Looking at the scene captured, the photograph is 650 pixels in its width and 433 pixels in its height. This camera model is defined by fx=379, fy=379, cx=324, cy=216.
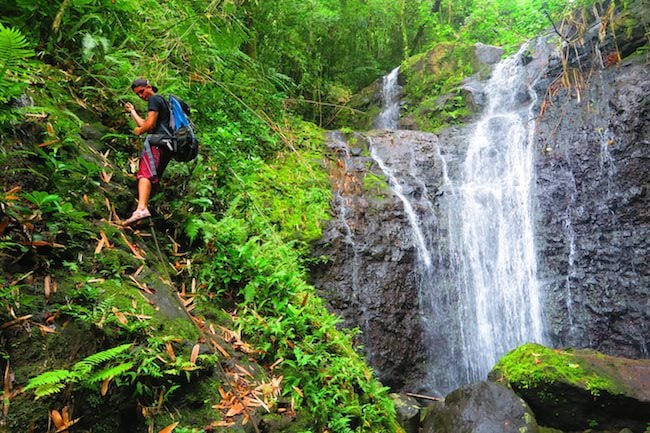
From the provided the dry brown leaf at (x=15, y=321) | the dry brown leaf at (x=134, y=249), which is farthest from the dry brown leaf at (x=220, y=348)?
the dry brown leaf at (x=15, y=321)

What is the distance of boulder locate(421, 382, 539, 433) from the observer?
4816 millimetres

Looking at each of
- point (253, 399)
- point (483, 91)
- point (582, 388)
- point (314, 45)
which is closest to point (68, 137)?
point (253, 399)

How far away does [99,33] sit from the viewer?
3941 millimetres

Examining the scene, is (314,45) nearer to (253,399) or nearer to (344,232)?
(344,232)

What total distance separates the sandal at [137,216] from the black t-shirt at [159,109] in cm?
80

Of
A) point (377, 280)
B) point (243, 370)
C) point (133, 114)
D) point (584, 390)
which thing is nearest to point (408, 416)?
point (584, 390)

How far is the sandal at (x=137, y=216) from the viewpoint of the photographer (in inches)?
127

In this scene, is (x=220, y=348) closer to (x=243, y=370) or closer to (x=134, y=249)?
(x=243, y=370)

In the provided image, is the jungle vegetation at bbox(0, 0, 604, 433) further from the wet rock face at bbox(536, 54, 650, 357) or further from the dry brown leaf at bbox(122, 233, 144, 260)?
the wet rock face at bbox(536, 54, 650, 357)

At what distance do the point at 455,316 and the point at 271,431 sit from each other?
6.23 m

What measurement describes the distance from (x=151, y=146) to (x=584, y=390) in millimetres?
6093

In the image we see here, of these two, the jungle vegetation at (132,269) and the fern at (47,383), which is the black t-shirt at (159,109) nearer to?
the jungle vegetation at (132,269)

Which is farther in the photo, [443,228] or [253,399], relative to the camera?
[443,228]

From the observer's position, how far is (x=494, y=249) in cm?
847
